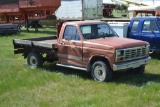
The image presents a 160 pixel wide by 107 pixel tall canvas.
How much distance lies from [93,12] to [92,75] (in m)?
19.3

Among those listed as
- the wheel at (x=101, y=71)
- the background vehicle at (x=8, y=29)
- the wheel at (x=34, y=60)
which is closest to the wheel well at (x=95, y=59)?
the wheel at (x=101, y=71)

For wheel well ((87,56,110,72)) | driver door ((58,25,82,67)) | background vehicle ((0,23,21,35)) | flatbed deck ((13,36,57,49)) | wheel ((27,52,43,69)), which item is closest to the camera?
wheel well ((87,56,110,72))

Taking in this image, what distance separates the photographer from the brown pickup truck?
807 centimetres

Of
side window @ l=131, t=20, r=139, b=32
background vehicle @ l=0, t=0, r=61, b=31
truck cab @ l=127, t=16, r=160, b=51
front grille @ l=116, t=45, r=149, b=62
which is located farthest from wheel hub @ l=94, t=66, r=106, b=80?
background vehicle @ l=0, t=0, r=61, b=31

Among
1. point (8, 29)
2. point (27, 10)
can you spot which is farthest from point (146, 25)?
point (27, 10)

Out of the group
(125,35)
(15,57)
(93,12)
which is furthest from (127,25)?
(93,12)

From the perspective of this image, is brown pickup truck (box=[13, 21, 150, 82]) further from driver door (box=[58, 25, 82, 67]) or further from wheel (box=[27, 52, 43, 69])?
wheel (box=[27, 52, 43, 69])

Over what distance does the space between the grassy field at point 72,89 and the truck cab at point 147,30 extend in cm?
149

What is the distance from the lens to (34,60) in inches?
420

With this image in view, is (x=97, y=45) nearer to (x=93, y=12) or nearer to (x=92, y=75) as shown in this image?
(x=92, y=75)

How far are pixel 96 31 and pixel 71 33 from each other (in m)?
0.78

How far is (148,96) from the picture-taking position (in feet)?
22.5

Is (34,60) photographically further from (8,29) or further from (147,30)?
(8,29)

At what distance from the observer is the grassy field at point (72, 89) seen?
670 cm
